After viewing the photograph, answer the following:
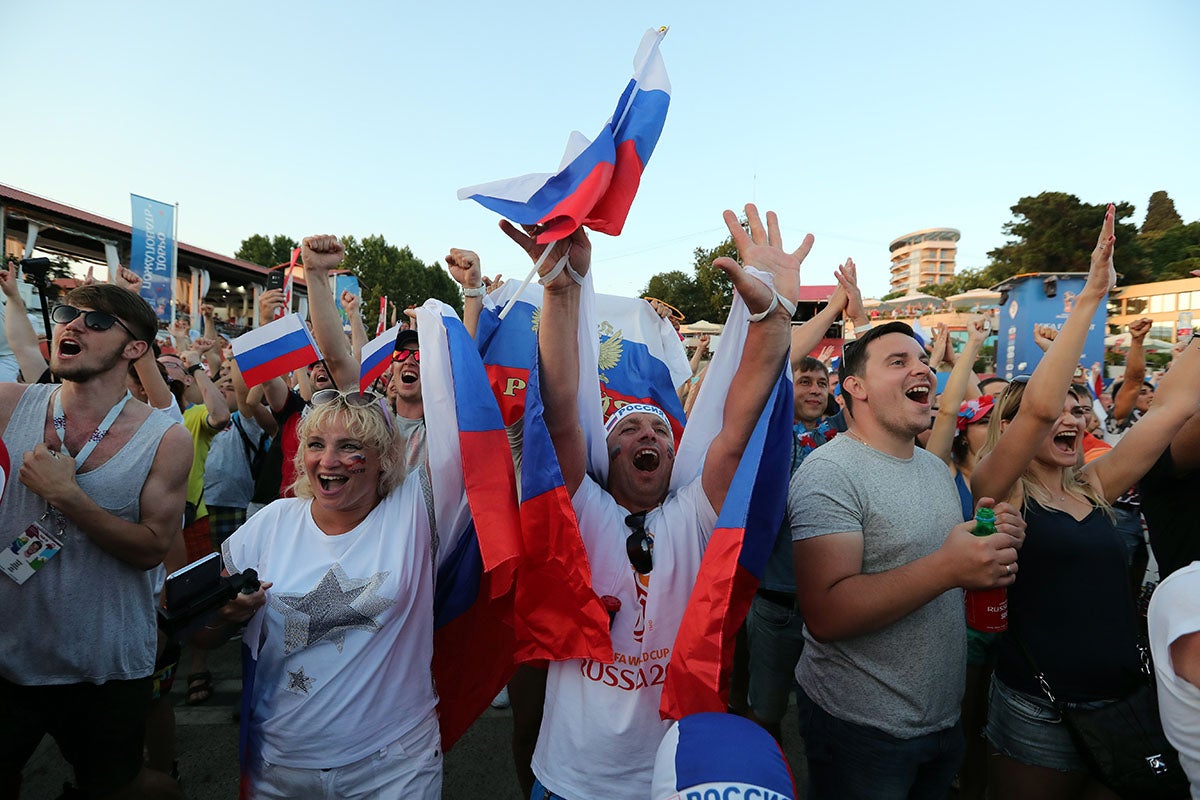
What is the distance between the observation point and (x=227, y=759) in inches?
120

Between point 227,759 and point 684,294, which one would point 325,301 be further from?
point 684,294

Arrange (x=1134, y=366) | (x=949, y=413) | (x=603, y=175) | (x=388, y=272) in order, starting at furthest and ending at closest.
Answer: (x=388, y=272), (x=1134, y=366), (x=949, y=413), (x=603, y=175)

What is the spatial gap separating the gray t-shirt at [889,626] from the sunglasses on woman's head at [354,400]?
1.43 meters

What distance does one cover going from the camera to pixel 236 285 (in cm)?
2977

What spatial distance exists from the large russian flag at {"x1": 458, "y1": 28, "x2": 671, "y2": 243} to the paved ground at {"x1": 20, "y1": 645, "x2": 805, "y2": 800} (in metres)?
2.76

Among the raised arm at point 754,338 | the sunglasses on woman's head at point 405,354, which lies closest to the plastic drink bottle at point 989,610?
the raised arm at point 754,338

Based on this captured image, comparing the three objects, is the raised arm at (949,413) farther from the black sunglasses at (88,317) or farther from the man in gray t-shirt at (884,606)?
the black sunglasses at (88,317)

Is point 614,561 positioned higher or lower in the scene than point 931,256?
lower

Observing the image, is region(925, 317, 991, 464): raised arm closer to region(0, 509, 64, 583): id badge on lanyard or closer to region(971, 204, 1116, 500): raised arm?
region(971, 204, 1116, 500): raised arm

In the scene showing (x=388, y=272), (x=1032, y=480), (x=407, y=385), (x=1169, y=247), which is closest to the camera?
(x=1032, y=480)

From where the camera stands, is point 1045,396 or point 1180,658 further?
point 1045,396

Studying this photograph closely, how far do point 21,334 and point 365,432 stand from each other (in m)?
2.26

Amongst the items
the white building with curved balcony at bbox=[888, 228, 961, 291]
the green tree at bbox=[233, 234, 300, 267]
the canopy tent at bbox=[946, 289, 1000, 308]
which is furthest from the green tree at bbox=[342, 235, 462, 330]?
the white building with curved balcony at bbox=[888, 228, 961, 291]

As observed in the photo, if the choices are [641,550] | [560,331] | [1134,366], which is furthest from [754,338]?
[1134,366]
